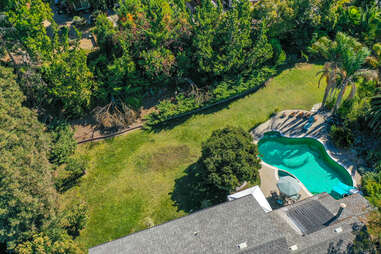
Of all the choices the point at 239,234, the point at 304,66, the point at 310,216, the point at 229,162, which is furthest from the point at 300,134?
the point at 239,234

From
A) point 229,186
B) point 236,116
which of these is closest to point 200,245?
point 229,186

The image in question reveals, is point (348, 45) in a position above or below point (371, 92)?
above

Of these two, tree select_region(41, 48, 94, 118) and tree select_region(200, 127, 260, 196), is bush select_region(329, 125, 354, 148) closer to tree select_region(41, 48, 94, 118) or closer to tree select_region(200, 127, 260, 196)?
tree select_region(200, 127, 260, 196)

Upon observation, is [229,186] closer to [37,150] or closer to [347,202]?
[347,202]

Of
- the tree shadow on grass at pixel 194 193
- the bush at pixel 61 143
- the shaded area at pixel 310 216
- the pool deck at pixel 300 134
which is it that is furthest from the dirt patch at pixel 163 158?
the shaded area at pixel 310 216

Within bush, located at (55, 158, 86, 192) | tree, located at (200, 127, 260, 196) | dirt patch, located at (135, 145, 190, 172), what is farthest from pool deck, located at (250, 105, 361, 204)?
bush, located at (55, 158, 86, 192)

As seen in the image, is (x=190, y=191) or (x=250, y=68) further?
(x=250, y=68)
